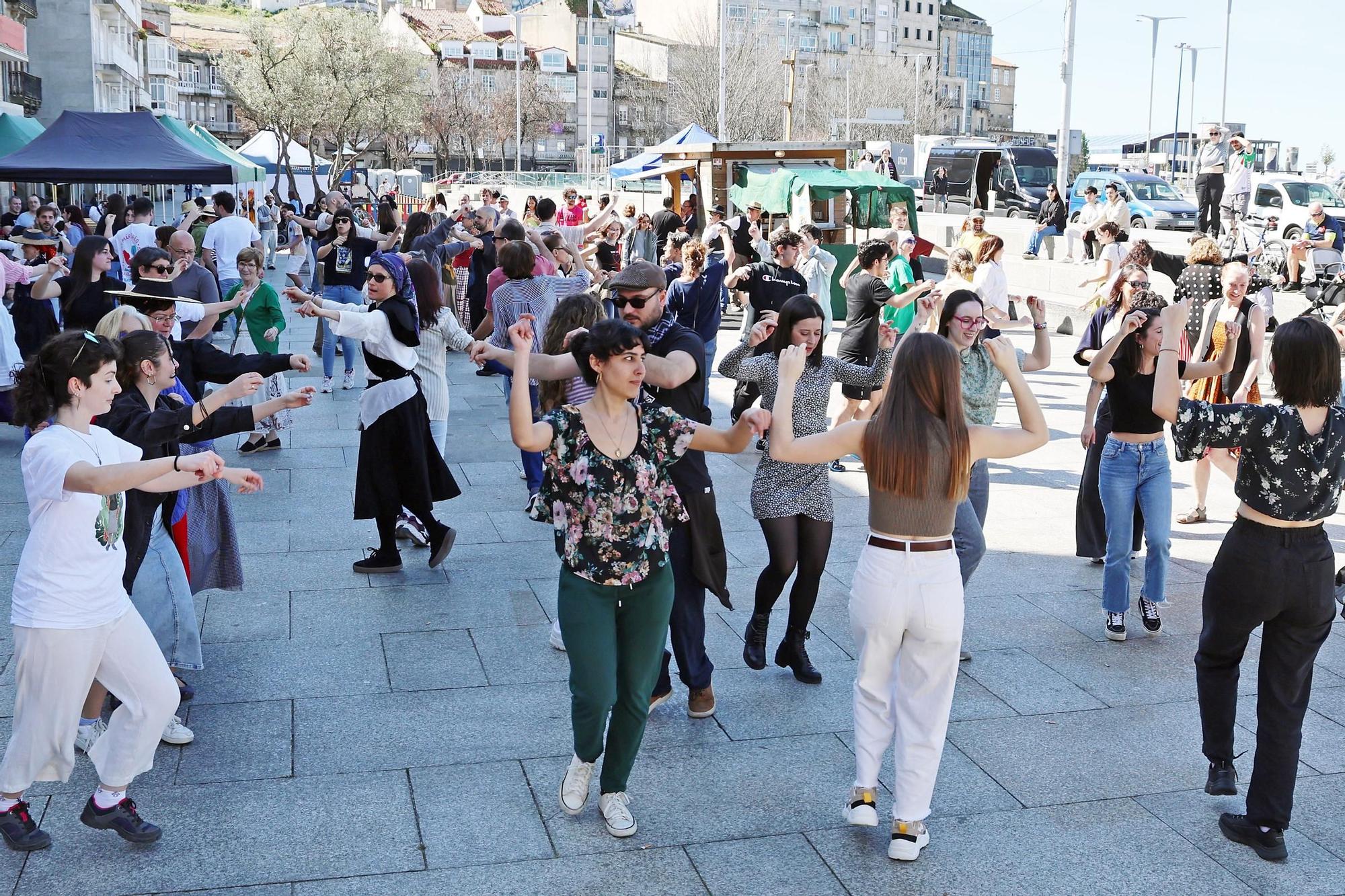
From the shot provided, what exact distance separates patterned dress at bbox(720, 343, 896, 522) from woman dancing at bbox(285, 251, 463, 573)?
2227 mm

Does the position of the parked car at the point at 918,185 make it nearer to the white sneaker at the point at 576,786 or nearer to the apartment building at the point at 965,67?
the white sneaker at the point at 576,786

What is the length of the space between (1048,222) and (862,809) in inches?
908

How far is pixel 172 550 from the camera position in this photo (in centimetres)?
525

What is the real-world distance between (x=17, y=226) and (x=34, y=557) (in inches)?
618

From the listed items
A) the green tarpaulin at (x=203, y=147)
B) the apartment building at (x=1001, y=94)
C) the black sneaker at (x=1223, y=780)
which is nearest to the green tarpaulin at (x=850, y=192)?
the green tarpaulin at (x=203, y=147)

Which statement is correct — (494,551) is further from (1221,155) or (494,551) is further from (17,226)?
(1221,155)

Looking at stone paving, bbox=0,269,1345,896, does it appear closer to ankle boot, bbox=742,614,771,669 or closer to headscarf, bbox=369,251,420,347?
ankle boot, bbox=742,614,771,669

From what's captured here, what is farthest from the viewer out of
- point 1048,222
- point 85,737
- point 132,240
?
point 1048,222

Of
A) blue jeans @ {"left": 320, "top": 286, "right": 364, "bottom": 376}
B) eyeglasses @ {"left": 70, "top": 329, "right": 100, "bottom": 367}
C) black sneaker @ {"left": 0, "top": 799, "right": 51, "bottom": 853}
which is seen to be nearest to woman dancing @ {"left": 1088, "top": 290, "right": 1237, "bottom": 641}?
eyeglasses @ {"left": 70, "top": 329, "right": 100, "bottom": 367}

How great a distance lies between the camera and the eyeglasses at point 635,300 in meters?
4.97

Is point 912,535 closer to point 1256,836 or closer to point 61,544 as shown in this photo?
point 1256,836

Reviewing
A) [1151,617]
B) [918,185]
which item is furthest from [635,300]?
[918,185]

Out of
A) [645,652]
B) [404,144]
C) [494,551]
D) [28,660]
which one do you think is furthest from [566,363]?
[404,144]

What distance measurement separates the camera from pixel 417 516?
24.1 feet
